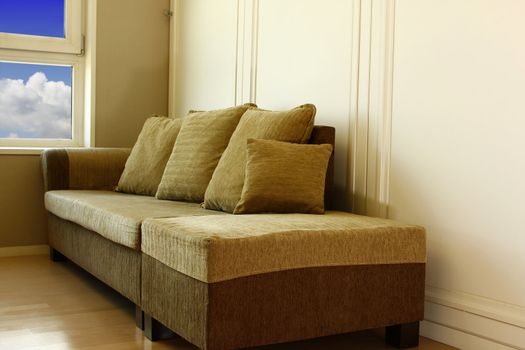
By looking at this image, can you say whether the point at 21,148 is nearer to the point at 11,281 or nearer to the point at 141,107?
the point at 141,107

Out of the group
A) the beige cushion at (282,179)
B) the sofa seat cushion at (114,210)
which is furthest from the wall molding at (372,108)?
the sofa seat cushion at (114,210)

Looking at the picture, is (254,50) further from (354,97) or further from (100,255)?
(100,255)

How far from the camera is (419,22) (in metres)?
2.49

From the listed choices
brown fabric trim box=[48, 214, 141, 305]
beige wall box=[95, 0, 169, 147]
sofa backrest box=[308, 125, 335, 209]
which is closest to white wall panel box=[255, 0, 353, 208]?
sofa backrest box=[308, 125, 335, 209]

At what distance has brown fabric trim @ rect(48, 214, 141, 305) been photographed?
8.11 ft

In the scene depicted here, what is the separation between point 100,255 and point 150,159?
2.75ft

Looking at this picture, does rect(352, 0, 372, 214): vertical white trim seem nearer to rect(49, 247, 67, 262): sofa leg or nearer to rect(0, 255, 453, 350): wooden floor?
rect(0, 255, 453, 350): wooden floor

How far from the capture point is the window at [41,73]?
4270 millimetres

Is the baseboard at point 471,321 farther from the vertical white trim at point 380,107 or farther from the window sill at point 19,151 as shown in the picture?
the window sill at point 19,151

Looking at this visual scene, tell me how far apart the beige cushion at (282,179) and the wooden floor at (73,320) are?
51 centimetres

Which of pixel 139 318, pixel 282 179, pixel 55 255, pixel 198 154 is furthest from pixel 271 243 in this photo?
pixel 55 255

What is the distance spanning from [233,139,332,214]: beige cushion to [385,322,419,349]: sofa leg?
52cm

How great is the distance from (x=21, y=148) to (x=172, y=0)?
4.61ft

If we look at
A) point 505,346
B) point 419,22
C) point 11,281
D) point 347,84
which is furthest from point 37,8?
point 505,346
